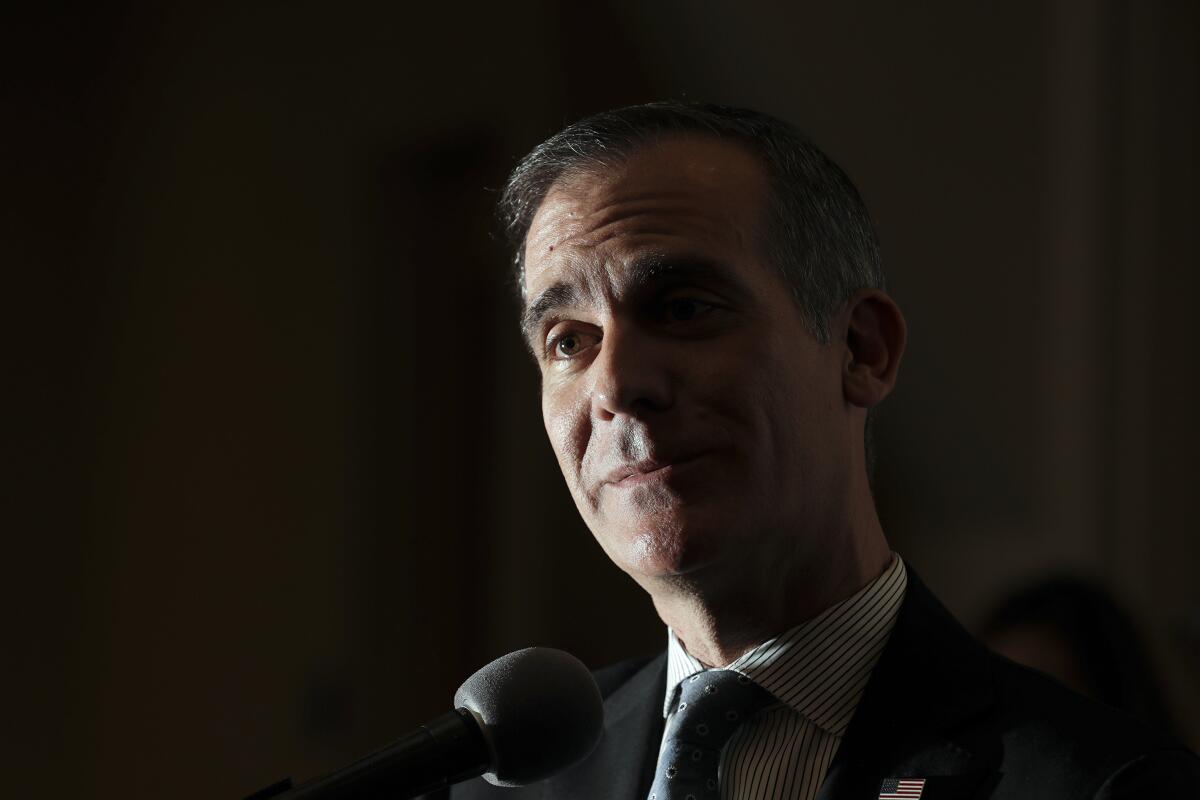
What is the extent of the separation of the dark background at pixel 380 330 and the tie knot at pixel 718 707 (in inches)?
60.7

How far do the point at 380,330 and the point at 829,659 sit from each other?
2.22 m

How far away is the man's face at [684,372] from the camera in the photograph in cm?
146

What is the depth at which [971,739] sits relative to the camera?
1.41 meters

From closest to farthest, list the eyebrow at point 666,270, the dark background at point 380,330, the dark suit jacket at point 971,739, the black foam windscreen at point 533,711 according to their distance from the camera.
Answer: the black foam windscreen at point 533,711 → the dark suit jacket at point 971,739 → the eyebrow at point 666,270 → the dark background at point 380,330

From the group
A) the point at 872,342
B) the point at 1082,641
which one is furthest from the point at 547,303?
the point at 1082,641

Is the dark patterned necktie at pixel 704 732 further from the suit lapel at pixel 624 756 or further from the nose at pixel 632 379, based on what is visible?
the nose at pixel 632 379

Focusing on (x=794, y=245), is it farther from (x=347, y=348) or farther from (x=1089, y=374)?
(x=347, y=348)

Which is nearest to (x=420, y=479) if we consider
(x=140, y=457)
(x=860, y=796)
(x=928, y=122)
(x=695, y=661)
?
(x=140, y=457)

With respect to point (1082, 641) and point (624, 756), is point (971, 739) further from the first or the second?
point (1082, 641)

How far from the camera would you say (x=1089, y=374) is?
2.81 metres

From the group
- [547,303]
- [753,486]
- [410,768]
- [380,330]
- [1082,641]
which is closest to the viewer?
[410,768]

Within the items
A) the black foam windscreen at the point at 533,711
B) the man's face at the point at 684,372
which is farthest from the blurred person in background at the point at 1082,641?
the black foam windscreen at the point at 533,711

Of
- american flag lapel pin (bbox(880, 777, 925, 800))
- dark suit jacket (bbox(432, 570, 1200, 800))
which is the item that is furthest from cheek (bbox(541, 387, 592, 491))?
american flag lapel pin (bbox(880, 777, 925, 800))

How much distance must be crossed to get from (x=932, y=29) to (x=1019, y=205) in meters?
0.49
